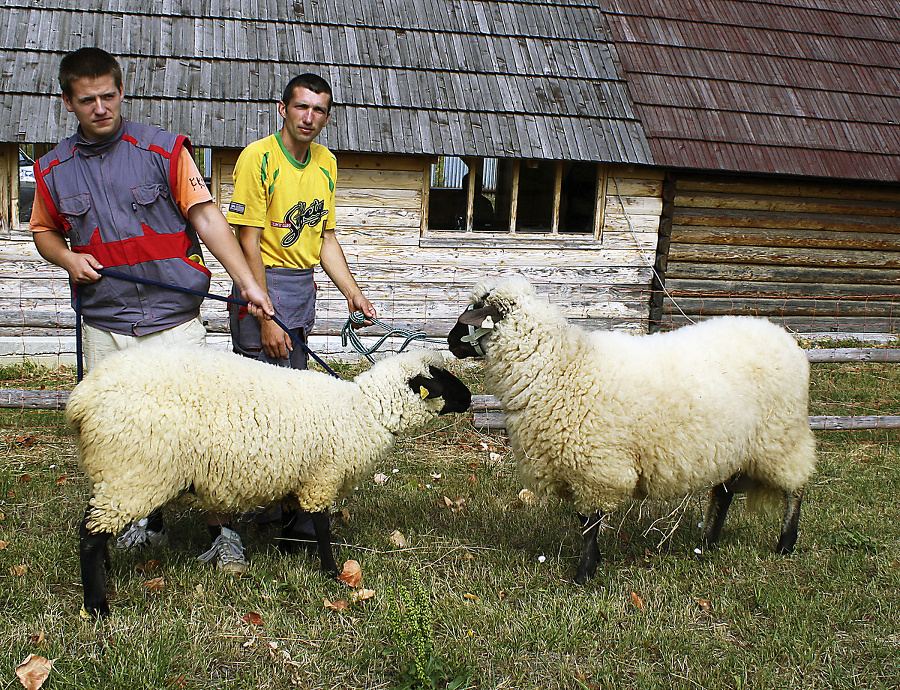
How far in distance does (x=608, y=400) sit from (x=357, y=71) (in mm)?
6045

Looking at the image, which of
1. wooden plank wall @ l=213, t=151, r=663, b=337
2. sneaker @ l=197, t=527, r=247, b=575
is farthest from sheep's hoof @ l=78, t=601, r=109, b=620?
wooden plank wall @ l=213, t=151, r=663, b=337

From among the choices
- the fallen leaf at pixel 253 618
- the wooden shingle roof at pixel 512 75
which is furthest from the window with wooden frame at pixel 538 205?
the fallen leaf at pixel 253 618

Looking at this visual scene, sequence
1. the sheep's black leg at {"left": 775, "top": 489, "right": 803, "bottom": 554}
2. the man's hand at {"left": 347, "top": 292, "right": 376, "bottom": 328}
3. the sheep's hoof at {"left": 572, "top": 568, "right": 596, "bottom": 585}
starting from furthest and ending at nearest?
the sheep's black leg at {"left": 775, "top": 489, "right": 803, "bottom": 554}, the man's hand at {"left": 347, "top": 292, "right": 376, "bottom": 328}, the sheep's hoof at {"left": 572, "top": 568, "right": 596, "bottom": 585}

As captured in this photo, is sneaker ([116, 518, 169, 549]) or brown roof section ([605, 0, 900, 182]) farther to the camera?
brown roof section ([605, 0, 900, 182])

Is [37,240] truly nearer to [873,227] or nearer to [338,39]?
[338,39]

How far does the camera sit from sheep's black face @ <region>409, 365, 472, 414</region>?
3553 mm

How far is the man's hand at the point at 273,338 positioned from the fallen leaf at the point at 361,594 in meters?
1.21

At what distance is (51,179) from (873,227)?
984 cm

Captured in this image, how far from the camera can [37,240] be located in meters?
3.17

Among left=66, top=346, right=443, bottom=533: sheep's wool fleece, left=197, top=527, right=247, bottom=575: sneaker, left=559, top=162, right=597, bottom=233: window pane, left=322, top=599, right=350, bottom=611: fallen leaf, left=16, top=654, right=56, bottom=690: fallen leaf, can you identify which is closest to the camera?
left=16, top=654, right=56, bottom=690: fallen leaf

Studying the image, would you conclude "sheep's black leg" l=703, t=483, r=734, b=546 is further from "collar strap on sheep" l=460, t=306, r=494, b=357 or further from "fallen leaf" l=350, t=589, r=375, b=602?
"fallen leaf" l=350, t=589, r=375, b=602

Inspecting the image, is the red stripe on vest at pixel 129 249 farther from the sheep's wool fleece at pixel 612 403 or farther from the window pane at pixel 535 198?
the window pane at pixel 535 198

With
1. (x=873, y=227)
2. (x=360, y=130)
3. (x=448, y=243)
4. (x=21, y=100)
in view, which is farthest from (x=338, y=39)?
(x=873, y=227)

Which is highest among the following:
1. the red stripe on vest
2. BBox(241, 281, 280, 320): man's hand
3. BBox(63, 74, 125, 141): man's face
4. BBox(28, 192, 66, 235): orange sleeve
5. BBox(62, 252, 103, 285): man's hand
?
BBox(63, 74, 125, 141): man's face
